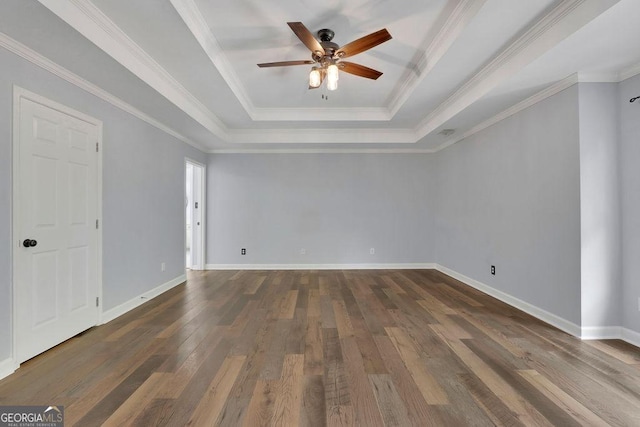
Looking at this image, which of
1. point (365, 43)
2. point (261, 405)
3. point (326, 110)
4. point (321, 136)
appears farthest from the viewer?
point (321, 136)

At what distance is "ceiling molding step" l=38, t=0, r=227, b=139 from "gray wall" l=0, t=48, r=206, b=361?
63 cm

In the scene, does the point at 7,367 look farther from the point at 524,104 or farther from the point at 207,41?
the point at 524,104

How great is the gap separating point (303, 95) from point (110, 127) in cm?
232

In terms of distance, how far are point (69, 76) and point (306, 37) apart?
2.13 meters

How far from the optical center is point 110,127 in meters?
3.27

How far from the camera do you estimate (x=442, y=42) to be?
271cm

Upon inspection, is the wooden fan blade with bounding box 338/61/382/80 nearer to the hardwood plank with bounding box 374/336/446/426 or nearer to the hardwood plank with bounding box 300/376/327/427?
the hardwood plank with bounding box 374/336/446/426

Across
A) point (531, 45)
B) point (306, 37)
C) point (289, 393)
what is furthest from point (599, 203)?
point (289, 393)

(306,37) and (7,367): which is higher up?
(306,37)

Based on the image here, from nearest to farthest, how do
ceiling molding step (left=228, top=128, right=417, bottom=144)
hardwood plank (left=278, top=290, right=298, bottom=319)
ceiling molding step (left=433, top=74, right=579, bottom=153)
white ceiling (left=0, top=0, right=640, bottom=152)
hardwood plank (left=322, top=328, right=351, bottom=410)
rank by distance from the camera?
hardwood plank (left=322, top=328, right=351, bottom=410) < white ceiling (left=0, top=0, right=640, bottom=152) < ceiling molding step (left=433, top=74, right=579, bottom=153) < hardwood plank (left=278, top=290, right=298, bottom=319) < ceiling molding step (left=228, top=128, right=417, bottom=144)

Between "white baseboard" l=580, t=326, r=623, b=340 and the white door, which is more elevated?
the white door

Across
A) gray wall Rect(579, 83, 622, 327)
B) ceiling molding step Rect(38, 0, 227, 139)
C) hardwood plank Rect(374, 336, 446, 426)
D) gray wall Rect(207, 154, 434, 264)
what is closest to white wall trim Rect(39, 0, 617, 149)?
ceiling molding step Rect(38, 0, 227, 139)

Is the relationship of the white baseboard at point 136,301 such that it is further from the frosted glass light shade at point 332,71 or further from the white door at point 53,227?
the frosted glass light shade at point 332,71

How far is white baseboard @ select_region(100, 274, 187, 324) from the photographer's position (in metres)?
3.19
